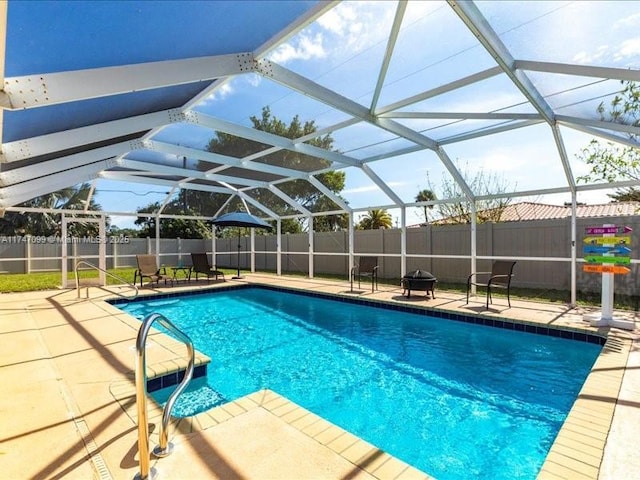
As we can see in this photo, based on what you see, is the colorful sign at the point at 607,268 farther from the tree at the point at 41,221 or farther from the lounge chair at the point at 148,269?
the tree at the point at 41,221

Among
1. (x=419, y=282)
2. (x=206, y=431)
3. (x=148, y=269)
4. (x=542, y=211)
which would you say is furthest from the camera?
(x=542, y=211)

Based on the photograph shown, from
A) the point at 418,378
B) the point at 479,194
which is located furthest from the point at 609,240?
the point at 479,194

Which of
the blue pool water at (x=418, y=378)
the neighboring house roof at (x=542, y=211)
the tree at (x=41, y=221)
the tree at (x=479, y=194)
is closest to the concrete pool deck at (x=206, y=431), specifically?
the blue pool water at (x=418, y=378)

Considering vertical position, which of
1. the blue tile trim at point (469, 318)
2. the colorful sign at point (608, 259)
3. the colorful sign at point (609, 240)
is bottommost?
the blue tile trim at point (469, 318)

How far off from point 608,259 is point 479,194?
11.2 metres

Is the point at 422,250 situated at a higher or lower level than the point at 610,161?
lower

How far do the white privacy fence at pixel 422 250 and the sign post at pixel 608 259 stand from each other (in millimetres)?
946

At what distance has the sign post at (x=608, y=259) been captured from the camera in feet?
19.0

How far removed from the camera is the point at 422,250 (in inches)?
514

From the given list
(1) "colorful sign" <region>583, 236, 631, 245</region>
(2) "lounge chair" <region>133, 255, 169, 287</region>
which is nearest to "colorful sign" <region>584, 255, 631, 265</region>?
(1) "colorful sign" <region>583, 236, 631, 245</region>

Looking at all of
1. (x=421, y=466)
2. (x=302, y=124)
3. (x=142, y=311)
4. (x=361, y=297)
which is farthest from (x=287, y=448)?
(x=142, y=311)

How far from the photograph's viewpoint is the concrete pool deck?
220cm

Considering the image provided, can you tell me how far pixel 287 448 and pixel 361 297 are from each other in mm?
6720

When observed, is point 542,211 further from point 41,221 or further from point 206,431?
point 41,221
